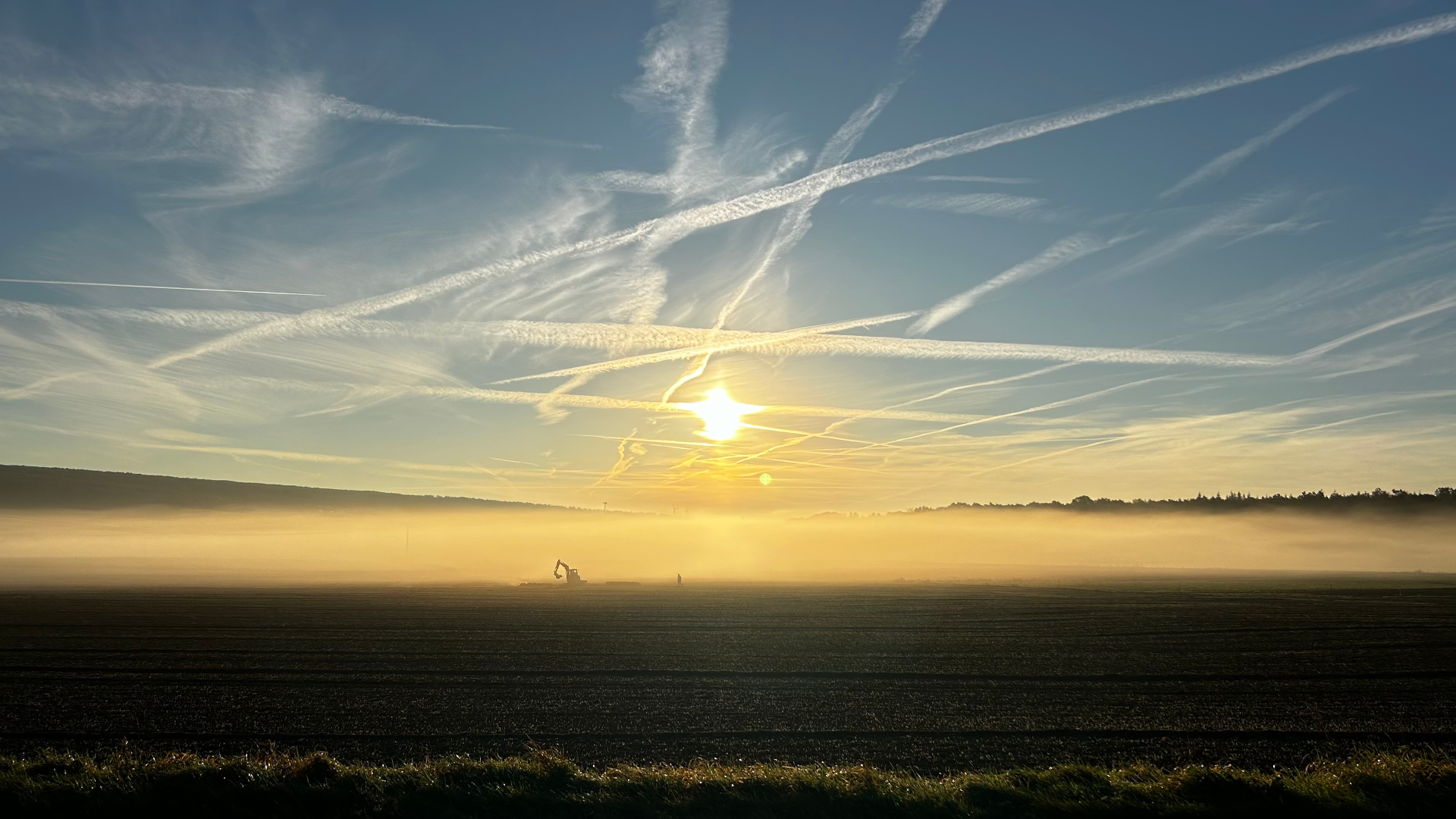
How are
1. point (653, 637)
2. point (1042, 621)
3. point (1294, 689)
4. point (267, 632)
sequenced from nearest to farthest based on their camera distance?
1. point (1294, 689)
2. point (653, 637)
3. point (267, 632)
4. point (1042, 621)

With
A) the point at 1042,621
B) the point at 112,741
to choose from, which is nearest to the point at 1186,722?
the point at 112,741

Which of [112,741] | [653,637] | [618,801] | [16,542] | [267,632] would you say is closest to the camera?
[618,801]

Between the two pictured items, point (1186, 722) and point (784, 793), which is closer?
point (784, 793)

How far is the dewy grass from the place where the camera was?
10.9 metres

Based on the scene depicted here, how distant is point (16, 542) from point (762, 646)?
215622 mm

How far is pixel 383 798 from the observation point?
1115cm

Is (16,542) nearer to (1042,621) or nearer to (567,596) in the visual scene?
(567,596)

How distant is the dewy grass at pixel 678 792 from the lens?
1085 centimetres

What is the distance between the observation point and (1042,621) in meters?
53.7

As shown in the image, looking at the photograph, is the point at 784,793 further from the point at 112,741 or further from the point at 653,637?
the point at 653,637

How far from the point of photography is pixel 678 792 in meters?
11.4

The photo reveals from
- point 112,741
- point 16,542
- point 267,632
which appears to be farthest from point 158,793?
point 16,542

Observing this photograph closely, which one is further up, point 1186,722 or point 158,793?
point 158,793

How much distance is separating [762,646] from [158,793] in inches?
1201
